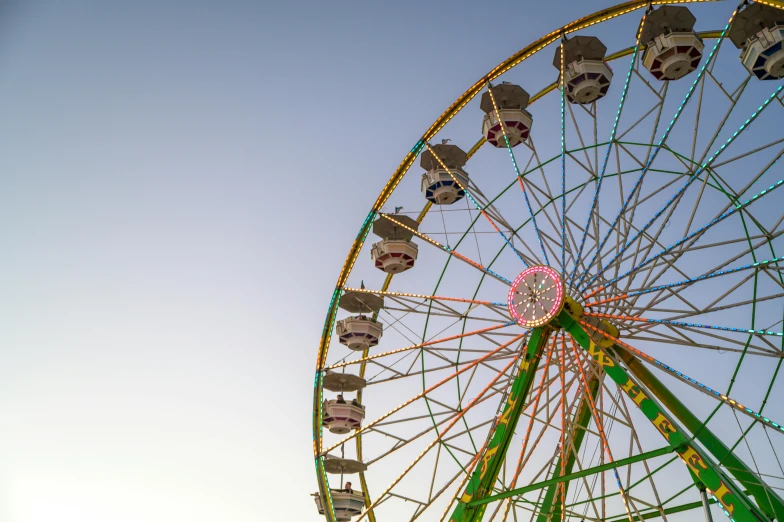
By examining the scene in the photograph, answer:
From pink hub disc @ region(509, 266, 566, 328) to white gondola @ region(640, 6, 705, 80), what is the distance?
4.88 m

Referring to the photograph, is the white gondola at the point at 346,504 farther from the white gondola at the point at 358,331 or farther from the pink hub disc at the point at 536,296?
the pink hub disc at the point at 536,296

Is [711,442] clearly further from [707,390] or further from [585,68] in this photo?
[585,68]

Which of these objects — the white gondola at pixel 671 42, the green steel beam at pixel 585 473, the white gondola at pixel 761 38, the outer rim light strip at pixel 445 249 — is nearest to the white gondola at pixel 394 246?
the outer rim light strip at pixel 445 249

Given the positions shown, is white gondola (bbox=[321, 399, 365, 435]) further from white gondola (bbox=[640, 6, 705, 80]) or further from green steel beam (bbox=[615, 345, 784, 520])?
white gondola (bbox=[640, 6, 705, 80])

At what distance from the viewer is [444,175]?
59.2 feet

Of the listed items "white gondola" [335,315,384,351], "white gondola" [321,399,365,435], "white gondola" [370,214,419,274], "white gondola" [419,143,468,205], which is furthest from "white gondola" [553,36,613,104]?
"white gondola" [321,399,365,435]

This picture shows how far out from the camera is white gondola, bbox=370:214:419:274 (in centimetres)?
1850

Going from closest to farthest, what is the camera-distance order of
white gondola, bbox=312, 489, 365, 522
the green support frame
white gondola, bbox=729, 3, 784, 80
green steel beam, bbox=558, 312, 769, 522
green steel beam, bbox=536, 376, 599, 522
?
green steel beam, bbox=558, 312, 769, 522 < the green support frame < white gondola, bbox=729, 3, 784, 80 < green steel beam, bbox=536, 376, 599, 522 < white gondola, bbox=312, 489, 365, 522

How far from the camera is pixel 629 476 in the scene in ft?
45.6

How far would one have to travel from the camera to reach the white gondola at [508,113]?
56.0 feet

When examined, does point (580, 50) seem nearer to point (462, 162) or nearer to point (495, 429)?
point (462, 162)

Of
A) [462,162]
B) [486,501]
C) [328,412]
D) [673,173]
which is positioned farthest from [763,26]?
[328,412]

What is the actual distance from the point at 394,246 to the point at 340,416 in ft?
14.3

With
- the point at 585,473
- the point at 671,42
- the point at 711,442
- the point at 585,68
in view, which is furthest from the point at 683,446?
the point at 585,68
